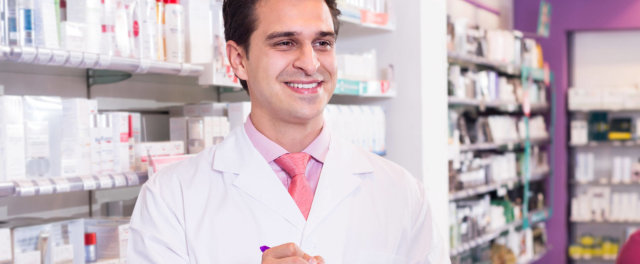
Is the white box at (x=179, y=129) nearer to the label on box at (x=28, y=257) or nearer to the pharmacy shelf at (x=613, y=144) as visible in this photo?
the label on box at (x=28, y=257)

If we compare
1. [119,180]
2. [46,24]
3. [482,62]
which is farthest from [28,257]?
[482,62]

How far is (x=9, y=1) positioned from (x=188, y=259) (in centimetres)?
129

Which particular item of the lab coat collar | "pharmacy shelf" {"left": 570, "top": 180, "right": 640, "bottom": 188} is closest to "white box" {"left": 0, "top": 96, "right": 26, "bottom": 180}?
the lab coat collar

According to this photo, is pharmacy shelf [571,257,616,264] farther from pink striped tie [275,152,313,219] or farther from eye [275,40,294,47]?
eye [275,40,294,47]

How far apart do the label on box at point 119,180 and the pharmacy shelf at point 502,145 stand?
Result: 12.7ft

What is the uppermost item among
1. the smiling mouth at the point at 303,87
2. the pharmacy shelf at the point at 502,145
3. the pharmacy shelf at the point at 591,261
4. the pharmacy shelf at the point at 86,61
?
the pharmacy shelf at the point at 86,61

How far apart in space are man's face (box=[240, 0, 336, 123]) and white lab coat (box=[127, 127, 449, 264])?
168mm

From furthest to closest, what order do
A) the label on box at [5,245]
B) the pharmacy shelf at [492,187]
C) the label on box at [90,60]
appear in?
the pharmacy shelf at [492,187] → the label on box at [90,60] → the label on box at [5,245]

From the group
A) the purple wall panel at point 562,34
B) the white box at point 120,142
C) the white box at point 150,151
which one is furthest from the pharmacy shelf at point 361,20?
the purple wall panel at point 562,34

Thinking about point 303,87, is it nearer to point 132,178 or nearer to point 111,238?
point 132,178

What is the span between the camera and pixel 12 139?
8.27 feet

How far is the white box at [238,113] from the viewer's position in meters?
3.23

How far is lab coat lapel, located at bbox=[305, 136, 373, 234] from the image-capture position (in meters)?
1.85

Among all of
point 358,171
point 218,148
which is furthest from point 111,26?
point 358,171
